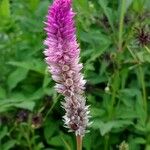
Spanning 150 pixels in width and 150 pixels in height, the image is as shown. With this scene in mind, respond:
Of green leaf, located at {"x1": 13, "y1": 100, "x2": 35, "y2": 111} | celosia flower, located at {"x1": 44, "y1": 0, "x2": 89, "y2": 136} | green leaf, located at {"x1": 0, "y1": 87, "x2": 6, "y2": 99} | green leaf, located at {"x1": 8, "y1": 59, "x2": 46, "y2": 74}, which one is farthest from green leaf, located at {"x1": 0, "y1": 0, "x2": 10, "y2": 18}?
celosia flower, located at {"x1": 44, "y1": 0, "x2": 89, "y2": 136}

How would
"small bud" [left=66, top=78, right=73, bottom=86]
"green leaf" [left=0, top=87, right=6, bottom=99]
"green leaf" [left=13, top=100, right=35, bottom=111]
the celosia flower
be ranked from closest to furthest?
the celosia flower < "small bud" [left=66, top=78, right=73, bottom=86] < "green leaf" [left=13, top=100, right=35, bottom=111] < "green leaf" [left=0, top=87, right=6, bottom=99]

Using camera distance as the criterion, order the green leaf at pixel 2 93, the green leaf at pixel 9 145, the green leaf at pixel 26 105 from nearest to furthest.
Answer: the green leaf at pixel 26 105 → the green leaf at pixel 9 145 → the green leaf at pixel 2 93

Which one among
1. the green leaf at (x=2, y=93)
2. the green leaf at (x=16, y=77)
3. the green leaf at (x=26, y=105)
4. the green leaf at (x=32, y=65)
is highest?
the green leaf at (x=32, y=65)

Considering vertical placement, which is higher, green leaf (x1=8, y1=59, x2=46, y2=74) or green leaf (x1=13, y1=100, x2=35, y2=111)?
green leaf (x1=8, y1=59, x2=46, y2=74)

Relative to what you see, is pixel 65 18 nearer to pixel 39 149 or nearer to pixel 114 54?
pixel 114 54

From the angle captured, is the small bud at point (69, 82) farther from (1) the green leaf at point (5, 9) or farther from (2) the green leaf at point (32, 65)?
(1) the green leaf at point (5, 9)

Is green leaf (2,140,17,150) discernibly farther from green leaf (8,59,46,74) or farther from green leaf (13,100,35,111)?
green leaf (8,59,46,74)

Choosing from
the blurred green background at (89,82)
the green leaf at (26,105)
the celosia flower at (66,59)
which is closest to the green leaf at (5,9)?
the blurred green background at (89,82)
